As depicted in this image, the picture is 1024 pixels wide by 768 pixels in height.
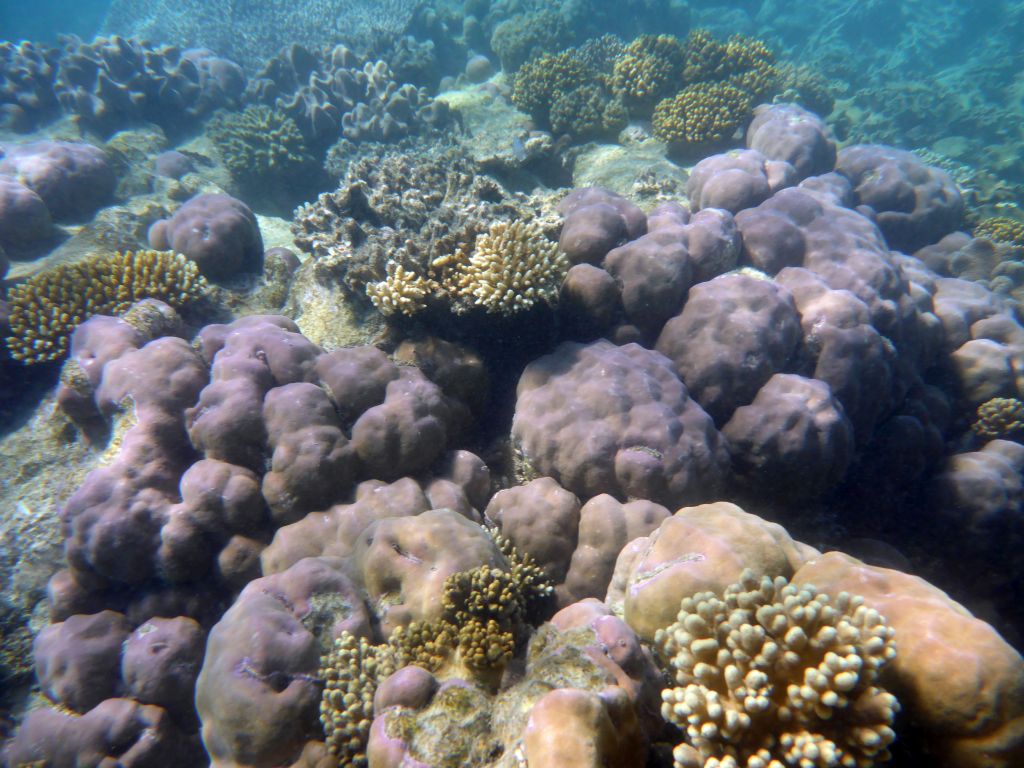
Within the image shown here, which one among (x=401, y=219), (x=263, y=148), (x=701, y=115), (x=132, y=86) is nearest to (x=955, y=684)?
(x=401, y=219)

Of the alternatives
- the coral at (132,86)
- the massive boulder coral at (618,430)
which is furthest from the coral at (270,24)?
the massive boulder coral at (618,430)

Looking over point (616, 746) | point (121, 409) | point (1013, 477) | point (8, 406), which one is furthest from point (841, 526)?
point (8, 406)

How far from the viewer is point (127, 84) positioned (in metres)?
13.1

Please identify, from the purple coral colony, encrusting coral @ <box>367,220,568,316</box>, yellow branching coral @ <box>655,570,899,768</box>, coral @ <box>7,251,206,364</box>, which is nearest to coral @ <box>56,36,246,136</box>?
the purple coral colony

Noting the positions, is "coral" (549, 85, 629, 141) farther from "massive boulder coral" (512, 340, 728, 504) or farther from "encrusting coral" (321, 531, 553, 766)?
"encrusting coral" (321, 531, 553, 766)

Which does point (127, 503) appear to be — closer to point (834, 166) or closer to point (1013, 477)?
point (1013, 477)

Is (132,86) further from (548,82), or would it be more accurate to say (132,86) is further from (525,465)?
(525,465)

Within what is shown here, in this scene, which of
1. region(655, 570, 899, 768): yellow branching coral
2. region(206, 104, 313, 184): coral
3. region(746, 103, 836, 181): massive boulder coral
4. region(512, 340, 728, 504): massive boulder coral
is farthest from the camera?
region(206, 104, 313, 184): coral

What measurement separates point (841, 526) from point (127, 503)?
6.99m

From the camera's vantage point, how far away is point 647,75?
10055 millimetres

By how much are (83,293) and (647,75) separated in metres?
10.3

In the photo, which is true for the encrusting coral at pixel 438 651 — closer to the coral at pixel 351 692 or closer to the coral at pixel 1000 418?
the coral at pixel 351 692

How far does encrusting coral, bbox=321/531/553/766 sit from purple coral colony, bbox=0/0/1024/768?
23 mm

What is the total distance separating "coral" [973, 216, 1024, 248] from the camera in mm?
9122
